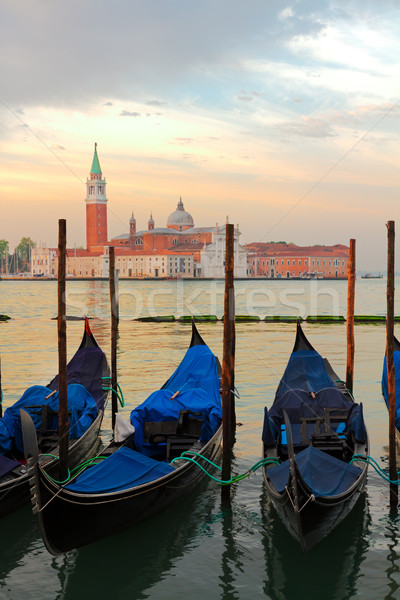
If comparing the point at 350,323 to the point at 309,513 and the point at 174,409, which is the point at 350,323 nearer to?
the point at 174,409

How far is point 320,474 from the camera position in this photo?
4.68 metres

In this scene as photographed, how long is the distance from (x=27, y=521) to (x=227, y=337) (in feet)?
7.60

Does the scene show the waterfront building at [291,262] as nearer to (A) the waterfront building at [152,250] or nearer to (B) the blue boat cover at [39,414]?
(A) the waterfront building at [152,250]

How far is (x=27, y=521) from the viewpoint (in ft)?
16.6

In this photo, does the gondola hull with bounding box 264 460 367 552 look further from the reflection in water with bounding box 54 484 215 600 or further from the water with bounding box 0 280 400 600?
the reflection in water with bounding box 54 484 215 600

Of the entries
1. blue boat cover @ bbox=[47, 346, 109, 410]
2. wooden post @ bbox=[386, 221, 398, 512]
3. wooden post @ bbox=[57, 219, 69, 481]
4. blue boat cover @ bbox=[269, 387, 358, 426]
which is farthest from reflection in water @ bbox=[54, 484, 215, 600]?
blue boat cover @ bbox=[47, 346, 109, 410]

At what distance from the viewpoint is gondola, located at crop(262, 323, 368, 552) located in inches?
169

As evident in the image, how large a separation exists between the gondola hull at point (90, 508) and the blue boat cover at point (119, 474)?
60 millimetres

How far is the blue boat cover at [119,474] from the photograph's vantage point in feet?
14.5

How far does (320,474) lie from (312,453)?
204 millimetres

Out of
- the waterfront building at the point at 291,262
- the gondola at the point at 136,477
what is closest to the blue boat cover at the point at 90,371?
the gondola at the point at 136,477

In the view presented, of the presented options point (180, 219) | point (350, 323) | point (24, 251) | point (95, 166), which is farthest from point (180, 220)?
point (350, 323)

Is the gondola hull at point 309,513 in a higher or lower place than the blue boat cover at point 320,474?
lower

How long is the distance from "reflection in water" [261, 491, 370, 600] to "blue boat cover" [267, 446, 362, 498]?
41cm
